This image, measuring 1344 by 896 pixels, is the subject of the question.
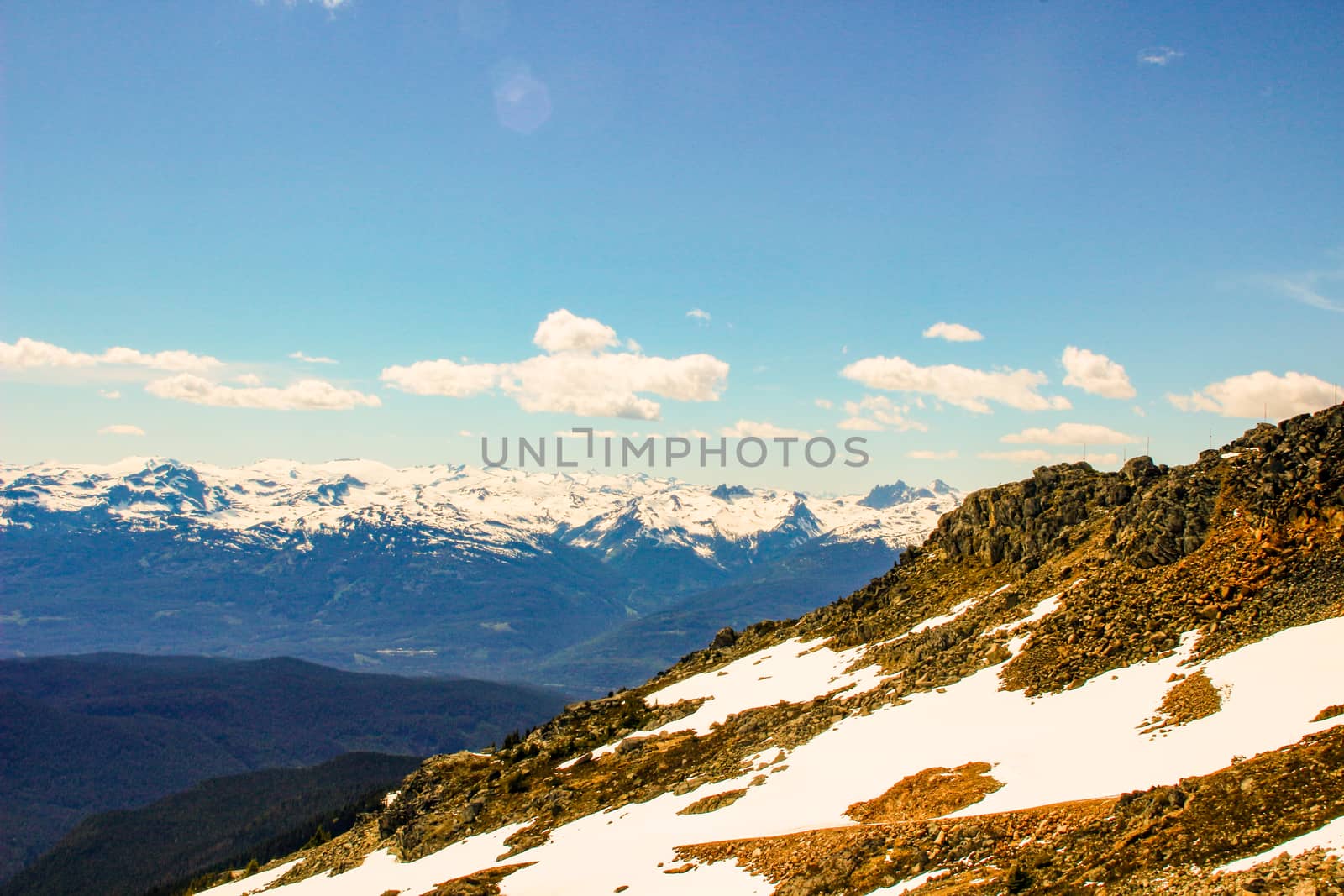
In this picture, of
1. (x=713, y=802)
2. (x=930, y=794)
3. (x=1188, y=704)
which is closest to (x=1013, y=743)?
(x=930, y=794)

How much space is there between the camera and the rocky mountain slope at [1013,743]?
84.6 feet

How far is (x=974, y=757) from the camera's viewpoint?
3966 centimetres

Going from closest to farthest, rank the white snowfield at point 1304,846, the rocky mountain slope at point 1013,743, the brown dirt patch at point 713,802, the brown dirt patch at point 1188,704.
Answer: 1. the white snowfield at point 1304,846
2. the rocky mountain slope at point 1013,743
3. the brown dirt patch at point 1188,704
4. the brown dirt patch at point 713,802

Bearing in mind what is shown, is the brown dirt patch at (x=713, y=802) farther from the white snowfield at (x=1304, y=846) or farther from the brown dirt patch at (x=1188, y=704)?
the white snowfield at (x=1304, y=846)

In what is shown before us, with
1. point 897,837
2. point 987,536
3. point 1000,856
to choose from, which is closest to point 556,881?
point 897,837

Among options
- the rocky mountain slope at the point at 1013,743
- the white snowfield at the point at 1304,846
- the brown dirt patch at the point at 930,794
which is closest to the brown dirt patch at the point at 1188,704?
the rocky mountain slope at the point at 1013,743

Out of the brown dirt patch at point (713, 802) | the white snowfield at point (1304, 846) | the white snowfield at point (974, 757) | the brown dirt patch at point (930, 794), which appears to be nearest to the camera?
the white snowfield at point (1304, 846)

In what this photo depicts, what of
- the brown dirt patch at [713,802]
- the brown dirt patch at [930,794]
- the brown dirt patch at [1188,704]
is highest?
the brown dirt patch at [1188,704]

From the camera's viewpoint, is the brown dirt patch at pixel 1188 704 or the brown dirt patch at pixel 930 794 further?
the brown dirt patch at pixel 1188 704

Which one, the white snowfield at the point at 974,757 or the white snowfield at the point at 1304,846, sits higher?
the white snowfield at the point at 1304,846

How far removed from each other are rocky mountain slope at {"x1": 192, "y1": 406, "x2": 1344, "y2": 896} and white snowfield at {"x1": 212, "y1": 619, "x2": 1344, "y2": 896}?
206 mm

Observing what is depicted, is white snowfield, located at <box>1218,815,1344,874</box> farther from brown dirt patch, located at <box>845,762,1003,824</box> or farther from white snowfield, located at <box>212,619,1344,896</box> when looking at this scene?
brown dirt patch, located at <box>845,762,1003,824</box>

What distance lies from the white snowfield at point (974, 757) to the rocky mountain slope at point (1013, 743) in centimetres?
21

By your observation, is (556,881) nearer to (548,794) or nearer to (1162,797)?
(548,794)
